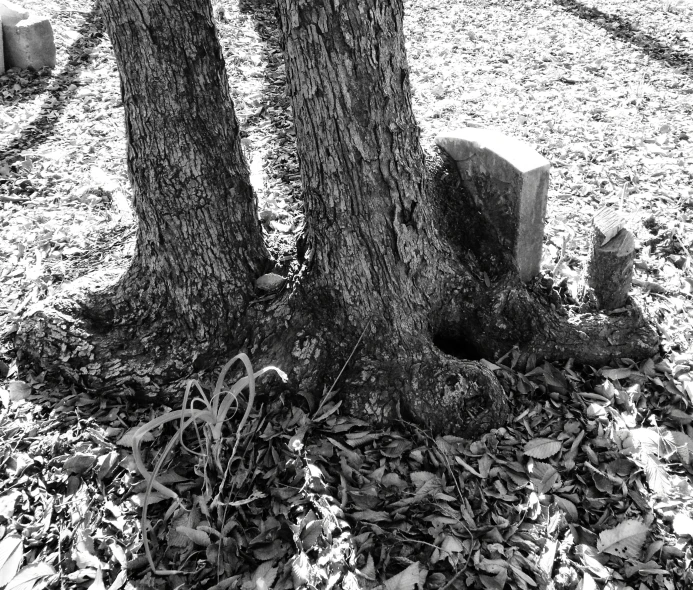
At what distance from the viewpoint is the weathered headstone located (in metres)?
5.11


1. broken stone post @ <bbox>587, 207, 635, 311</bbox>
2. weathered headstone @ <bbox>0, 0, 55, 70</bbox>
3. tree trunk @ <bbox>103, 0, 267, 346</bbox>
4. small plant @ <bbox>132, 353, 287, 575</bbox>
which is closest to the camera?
small plant @ <bbox>132, 353, 287, 575</bbox>

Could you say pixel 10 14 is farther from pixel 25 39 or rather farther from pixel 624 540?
pixel 624 540

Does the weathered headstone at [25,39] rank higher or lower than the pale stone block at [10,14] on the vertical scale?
lower

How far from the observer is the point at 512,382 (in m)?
2.50

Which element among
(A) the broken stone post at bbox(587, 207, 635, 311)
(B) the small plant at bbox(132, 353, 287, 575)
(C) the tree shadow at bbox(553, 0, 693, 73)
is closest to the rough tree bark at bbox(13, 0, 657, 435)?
(A) the broken stone post at bbox(587, 207, 635, 311)

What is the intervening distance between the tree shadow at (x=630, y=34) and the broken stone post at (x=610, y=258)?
11.0 feet

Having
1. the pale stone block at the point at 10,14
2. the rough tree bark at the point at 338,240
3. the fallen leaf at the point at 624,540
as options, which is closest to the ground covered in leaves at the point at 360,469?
the fallen leaf at the point at 624,540

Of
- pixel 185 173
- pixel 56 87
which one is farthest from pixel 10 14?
pixel 185 173

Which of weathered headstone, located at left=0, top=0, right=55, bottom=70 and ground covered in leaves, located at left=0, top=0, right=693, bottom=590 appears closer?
ground covered in leaves, located at left=0, top=0, right=693, bottom=590

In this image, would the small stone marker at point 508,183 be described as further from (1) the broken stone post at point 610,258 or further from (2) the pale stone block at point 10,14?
(2) the pale stone block at point 10,14

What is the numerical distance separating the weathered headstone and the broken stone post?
15.8 feet

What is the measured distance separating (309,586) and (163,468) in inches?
27.1

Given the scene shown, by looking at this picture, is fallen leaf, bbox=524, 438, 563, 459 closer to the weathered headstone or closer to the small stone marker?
the small stone marker

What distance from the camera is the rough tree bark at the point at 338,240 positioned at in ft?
6.63
